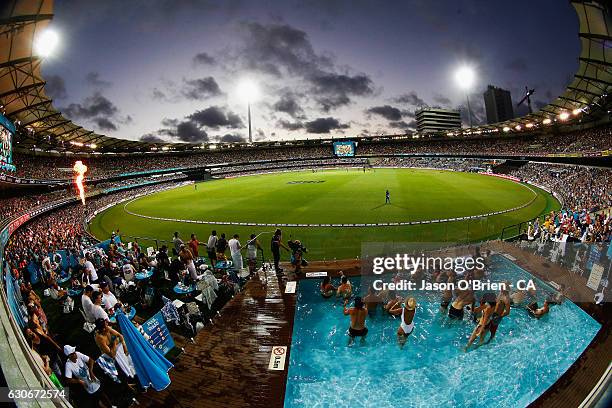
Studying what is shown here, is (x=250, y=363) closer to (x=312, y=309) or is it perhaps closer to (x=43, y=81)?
(x=312, y=309)

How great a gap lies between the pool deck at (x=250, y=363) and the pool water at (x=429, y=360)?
43 cm

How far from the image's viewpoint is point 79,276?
40.3ft

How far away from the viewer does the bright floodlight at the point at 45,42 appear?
15.3 metres

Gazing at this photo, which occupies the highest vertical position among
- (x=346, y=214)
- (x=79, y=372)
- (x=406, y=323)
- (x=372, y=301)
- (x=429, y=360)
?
(x=346, y=214)

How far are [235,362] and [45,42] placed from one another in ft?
60.5

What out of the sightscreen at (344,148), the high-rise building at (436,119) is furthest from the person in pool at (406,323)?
the high-rise building at (436,119)

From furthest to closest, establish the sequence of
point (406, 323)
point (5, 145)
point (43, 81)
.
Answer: point (43, 81), point (5, 145), point (406, 323)

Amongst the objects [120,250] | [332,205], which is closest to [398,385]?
[120,250]

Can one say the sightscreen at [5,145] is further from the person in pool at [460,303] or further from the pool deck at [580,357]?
the pool deck at [580,357]

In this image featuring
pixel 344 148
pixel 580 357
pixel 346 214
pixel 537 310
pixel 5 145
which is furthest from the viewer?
pixel 344 148

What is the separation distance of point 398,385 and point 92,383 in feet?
21.0

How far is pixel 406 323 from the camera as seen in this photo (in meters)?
8.50

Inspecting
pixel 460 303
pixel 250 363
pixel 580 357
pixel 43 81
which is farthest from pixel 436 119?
pixel 250 363

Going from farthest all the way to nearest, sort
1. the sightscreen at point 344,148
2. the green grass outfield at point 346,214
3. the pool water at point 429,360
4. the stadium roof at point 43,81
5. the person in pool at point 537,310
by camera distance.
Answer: the sightscreen at point 344,148
the green grass outfield at point 346,214
the stadium roof at point 43,81
the person in pool at point 537,310
the pool water at point 429,360
